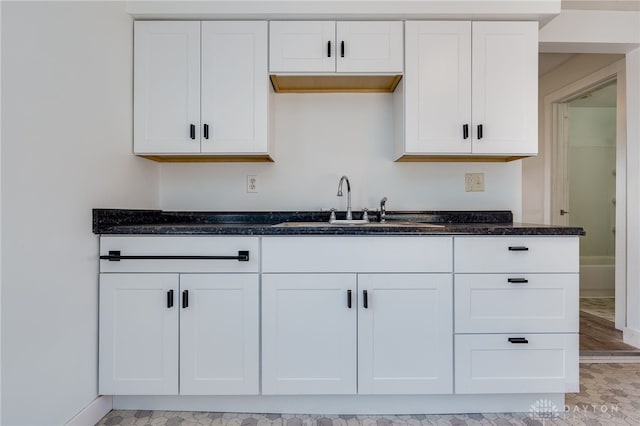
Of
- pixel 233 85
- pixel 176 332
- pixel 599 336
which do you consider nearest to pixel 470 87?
A: pixel 233 85

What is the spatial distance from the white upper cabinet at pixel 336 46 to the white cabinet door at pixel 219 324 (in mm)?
1131

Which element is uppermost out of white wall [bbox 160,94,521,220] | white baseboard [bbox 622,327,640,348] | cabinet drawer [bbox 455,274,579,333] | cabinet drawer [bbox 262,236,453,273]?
white wall [bbox 160,94,521,220]

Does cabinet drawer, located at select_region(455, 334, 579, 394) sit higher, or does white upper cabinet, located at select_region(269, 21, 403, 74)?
white upper cabinet, located at select_region(269, 21, 403, 74)

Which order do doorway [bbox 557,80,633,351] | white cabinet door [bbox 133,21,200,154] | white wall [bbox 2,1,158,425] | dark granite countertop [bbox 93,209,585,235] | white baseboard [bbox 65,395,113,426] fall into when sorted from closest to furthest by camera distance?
white wall [bbox 2,1,158,425]
white baseboard [bbox 65,395,113,426]
dark granite countertop [bbox 93,209,585,235]
white cabinet door [bbox 133,21,200,154]
doorway [bbox 557,80,633,351]

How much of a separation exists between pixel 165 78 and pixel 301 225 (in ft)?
3.45

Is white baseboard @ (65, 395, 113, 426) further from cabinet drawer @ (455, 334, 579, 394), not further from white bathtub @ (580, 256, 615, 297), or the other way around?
white bathtub @ (580, 256, 615, 297)

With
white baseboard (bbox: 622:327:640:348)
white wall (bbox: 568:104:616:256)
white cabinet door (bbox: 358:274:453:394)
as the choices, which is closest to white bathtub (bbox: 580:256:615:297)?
white wall (bbox: 568:104:616:256)

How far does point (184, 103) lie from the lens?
6.13 ft

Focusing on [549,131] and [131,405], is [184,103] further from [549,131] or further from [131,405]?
[549,131]

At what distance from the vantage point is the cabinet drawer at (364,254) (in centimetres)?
157

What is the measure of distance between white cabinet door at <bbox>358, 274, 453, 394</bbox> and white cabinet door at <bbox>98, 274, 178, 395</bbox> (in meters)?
0.84

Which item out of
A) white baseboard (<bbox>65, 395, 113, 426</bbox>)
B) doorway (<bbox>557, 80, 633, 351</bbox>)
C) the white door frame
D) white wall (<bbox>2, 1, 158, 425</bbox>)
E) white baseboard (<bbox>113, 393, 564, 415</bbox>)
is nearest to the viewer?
white wall (<bbox>2, 1, 158, 425</bbox>)

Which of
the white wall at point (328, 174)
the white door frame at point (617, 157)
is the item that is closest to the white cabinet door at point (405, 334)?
the white wall at point (328, 174)

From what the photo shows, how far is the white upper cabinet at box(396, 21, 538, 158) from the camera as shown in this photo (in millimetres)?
1865
